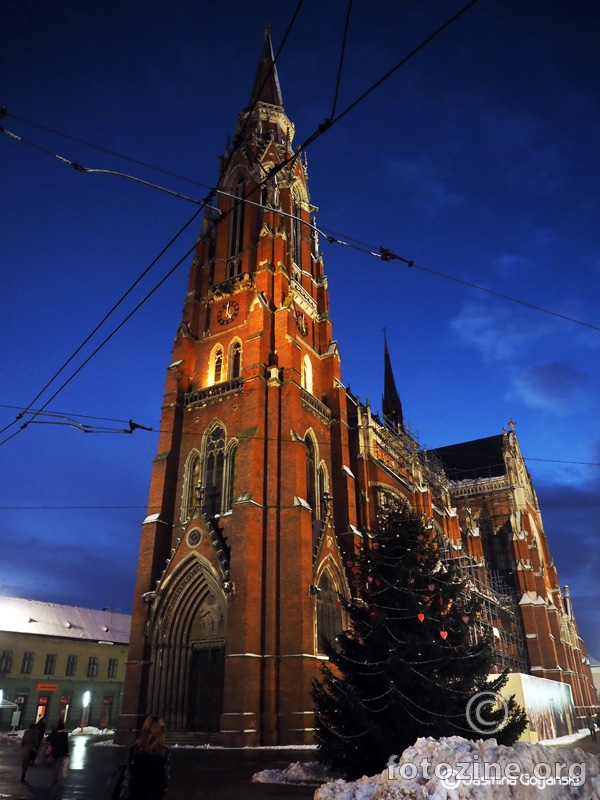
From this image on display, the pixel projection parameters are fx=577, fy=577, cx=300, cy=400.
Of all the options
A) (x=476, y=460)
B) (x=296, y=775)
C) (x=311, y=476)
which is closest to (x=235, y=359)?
(x=311, y=476)

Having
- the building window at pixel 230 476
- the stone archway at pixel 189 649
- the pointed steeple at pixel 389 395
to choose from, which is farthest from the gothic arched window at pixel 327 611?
the pointed steeple at pixel 389 395

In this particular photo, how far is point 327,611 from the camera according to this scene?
24.4 meters

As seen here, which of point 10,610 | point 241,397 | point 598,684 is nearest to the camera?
point 241,397

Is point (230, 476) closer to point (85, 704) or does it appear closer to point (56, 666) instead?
point (56, 666)

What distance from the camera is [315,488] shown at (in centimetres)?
2836

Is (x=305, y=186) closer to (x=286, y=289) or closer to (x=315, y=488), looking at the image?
(x=286, y=289)

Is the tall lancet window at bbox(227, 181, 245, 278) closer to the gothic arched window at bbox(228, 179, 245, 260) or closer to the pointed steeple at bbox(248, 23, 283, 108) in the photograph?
the gothic arched window at bbox(228, 179, 245, 260)

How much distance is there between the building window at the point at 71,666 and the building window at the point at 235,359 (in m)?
25.0

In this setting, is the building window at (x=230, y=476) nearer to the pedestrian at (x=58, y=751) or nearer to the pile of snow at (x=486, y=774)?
the pedestrian at (x=58, y=751)

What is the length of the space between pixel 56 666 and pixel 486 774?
129 feet

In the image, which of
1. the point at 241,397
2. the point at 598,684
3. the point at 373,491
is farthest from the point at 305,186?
the point at 598,684

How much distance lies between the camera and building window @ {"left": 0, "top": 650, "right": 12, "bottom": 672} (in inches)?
1415

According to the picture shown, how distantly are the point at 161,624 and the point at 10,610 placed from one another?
21304 mm

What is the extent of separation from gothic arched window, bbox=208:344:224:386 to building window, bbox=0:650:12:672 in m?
22.5
